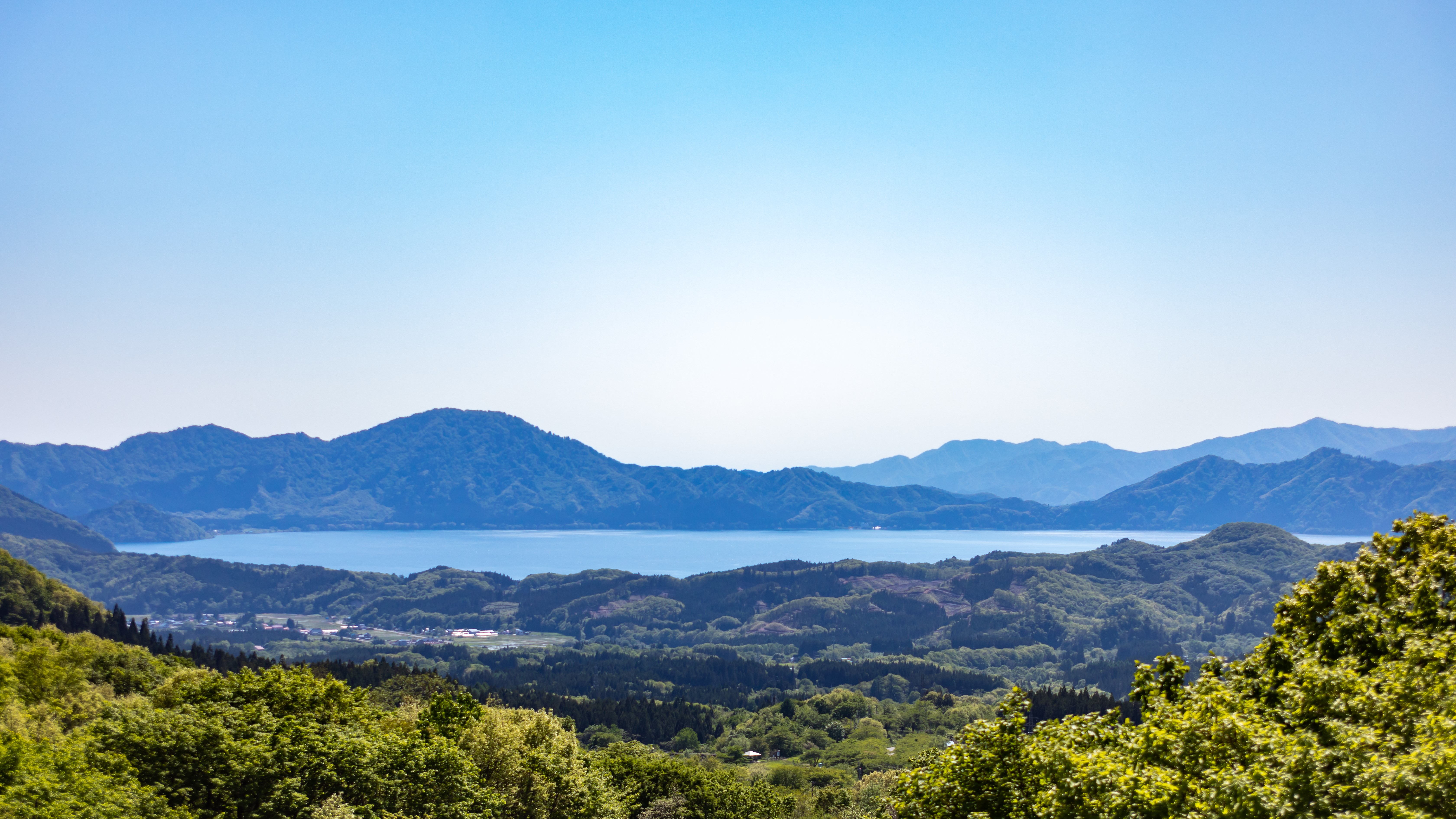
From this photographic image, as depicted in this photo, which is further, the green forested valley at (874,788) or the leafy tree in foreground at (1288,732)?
the green forested valley at (874,788)

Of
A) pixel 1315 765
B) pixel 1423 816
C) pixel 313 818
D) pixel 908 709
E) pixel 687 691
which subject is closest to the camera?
pixel 1423 816

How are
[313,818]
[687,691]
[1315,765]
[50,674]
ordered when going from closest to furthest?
[1315,765] → [313,818] → [50,674] → [687,691]

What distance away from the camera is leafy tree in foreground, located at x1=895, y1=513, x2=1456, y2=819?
14688 millimetres

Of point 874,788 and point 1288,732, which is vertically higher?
point 1288,732

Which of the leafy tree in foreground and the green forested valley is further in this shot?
the green forested valley

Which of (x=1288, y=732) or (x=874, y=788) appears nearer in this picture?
(x=1288, y=732)

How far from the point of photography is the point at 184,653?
3944 inches

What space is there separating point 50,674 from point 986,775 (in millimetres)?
54281

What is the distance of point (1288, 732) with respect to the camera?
1870cm

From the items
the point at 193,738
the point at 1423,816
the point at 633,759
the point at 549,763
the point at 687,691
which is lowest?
the point at 687,691

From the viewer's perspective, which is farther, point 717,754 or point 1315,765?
point 717,754

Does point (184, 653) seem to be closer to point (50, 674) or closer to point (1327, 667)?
point (50, 674)

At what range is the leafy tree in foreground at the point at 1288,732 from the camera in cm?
1469

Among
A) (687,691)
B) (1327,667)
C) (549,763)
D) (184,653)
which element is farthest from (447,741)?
(687,691)
